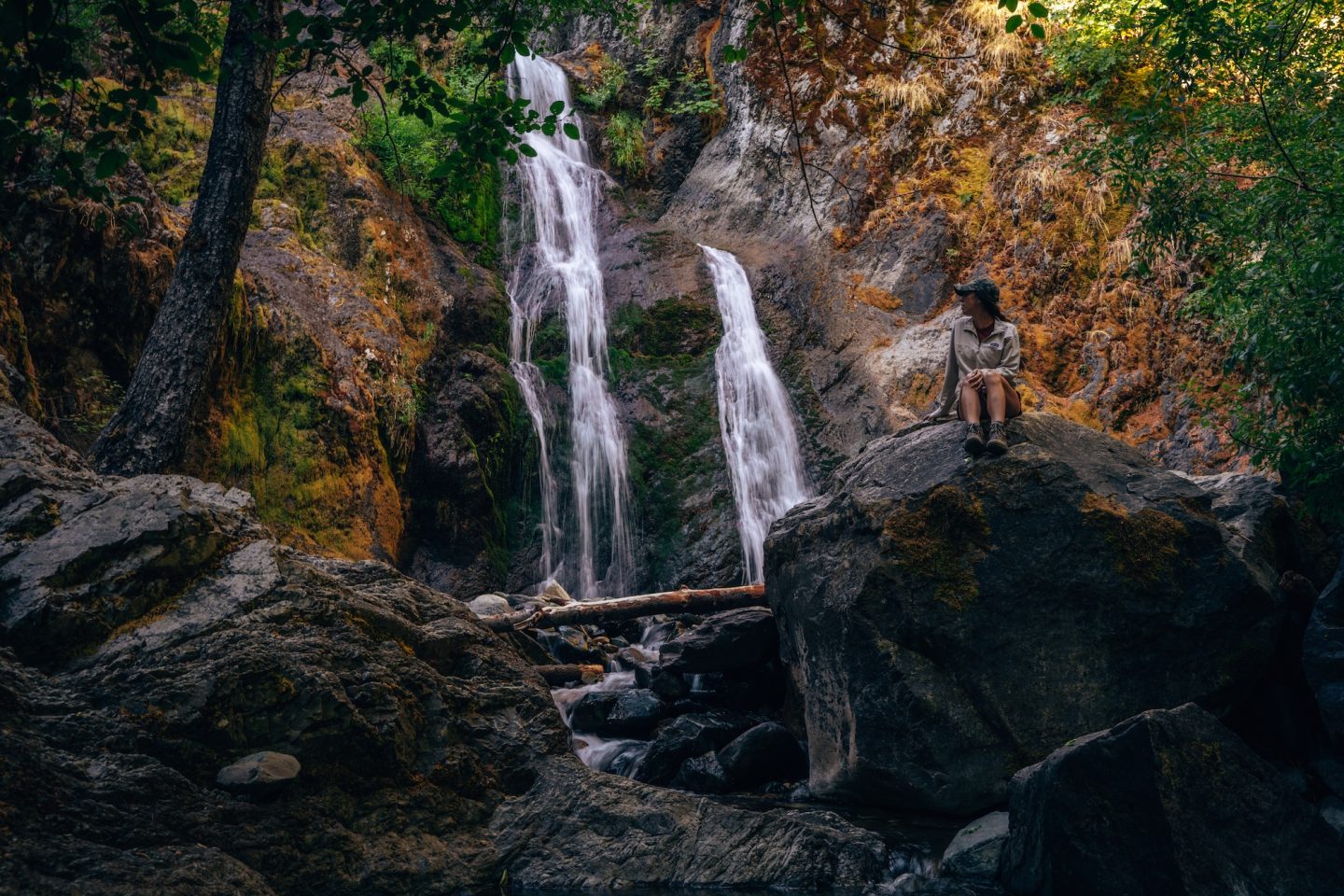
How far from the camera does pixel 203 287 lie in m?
6.91

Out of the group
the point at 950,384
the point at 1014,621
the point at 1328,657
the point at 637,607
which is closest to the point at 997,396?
the point at 950,384

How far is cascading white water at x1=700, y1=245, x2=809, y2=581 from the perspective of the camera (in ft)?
42.7

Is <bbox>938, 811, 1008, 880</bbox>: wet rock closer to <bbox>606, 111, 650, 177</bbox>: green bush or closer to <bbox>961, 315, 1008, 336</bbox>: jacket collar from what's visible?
<bbox>961, 315, 1008, 336</bbox>: jacket collar

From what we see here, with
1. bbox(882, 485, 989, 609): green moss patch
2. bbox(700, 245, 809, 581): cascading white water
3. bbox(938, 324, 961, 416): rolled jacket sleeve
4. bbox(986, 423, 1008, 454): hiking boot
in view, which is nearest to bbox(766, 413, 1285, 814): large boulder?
bbox(882, 485, 989, 609): green moss patch

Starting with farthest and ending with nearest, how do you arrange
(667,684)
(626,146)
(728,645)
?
(626,146), (667,684), (728,645)

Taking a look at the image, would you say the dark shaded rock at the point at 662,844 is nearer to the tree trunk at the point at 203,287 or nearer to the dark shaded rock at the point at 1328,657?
the dark shaded rock at the point at 1328,657

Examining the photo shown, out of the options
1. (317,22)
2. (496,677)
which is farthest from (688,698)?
(317,22)

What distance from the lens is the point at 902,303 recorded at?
14.2m

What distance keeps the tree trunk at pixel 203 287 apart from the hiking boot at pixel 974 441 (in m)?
5.52

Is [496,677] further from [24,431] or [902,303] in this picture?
[902,303]

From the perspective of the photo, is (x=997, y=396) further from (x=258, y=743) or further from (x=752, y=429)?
(x=752, y=429)

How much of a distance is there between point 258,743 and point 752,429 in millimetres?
10151

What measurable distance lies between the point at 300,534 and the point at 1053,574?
7188 mm

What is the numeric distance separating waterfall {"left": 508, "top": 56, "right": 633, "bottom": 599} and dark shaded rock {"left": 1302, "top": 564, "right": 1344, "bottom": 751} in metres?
8.49
